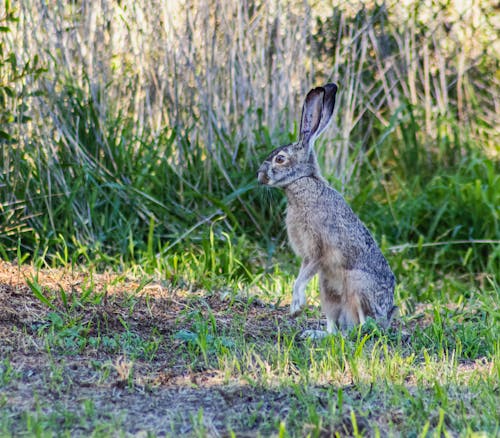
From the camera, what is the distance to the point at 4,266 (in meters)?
5.39

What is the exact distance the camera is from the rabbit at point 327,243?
15.6 ft

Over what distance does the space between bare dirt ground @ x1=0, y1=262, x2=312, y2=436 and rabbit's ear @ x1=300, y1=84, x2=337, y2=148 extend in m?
1.06

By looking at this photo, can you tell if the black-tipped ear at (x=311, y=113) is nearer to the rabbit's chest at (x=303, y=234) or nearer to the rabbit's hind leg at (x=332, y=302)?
the rabbit's chest at (x=303, y=234)

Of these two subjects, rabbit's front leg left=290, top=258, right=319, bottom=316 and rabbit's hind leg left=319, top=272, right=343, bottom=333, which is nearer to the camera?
rabbit's front leg left=290, top=258, right=319, bottom=316

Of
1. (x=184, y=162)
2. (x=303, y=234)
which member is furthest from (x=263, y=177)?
(x=184, y=162)

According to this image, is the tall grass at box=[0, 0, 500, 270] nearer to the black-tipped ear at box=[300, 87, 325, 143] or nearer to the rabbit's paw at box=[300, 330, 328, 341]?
the black-tipped ear at box=[300, 87, 325, 143]

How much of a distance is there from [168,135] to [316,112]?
214cm

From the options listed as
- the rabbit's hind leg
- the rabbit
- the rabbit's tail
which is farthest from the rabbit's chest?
the rabbit's tail

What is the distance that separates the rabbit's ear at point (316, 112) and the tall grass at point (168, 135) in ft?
4.45

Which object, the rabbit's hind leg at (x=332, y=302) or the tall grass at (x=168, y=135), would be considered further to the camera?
the tall grass at (x=168, y=135)

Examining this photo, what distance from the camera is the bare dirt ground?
10.8ft

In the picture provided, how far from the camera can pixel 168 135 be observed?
6879 mm

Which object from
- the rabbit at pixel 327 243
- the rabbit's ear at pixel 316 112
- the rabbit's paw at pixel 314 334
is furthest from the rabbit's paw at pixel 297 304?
the rabbit's ear at pixel 316 112

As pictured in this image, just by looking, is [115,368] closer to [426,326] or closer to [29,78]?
[426,326]
